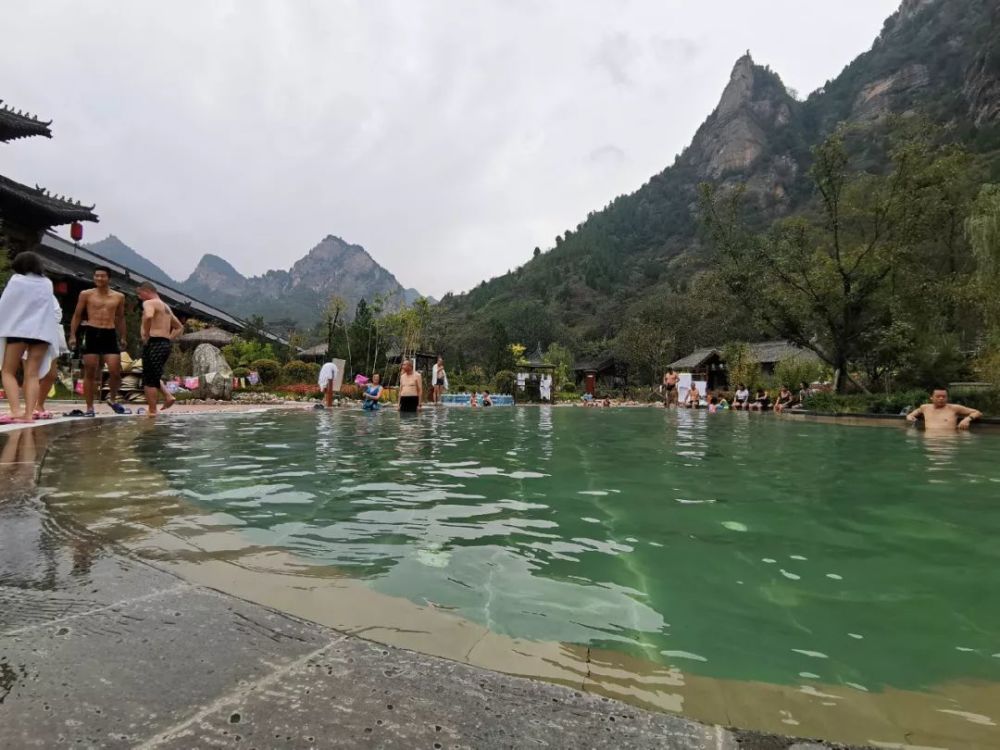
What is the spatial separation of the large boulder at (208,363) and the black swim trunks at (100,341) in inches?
411

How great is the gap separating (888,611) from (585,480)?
3073mm

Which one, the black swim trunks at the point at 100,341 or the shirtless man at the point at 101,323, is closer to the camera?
the shirtless man at the point at 101,323

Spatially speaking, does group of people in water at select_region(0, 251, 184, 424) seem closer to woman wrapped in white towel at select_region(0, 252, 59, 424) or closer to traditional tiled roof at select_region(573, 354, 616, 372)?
woman wrapped in white towel at select_region(0, 252, 59, 424)

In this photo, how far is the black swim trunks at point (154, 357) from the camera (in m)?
8.42

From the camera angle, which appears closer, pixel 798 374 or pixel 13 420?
pixel 13 420

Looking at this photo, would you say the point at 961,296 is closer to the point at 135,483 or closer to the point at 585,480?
the point at 585,480

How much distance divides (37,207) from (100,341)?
2079 cm

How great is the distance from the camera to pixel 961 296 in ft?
63.7

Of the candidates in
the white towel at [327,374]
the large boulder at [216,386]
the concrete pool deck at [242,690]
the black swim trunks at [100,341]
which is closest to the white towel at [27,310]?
the black swim trunks at [100,341]

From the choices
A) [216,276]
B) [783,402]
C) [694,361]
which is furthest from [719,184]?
[216,276]

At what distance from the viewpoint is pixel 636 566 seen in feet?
9.16

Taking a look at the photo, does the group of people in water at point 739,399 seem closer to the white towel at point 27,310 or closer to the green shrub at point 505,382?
the green shrub at point 505,382

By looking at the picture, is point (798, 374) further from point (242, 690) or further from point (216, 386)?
point (242, 690)

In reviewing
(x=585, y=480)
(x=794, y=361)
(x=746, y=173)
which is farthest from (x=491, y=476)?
(x=746, y=173)
